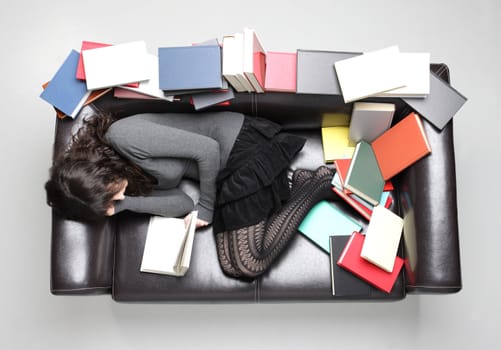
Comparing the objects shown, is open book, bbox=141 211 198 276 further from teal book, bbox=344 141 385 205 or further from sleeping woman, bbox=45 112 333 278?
teal book, bbox=344 141 385 205

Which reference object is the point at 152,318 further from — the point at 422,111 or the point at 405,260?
the point at 422,111

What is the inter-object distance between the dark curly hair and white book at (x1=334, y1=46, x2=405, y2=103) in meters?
0.86

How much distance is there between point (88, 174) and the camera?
1444 millimetres

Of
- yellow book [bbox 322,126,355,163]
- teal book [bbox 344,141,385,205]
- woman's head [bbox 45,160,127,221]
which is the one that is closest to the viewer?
woman's head [bbox 45,160,127,221]

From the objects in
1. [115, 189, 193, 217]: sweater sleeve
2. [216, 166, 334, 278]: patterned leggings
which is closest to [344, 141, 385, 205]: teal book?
[216, 166, 334, 278]: patterned leggings

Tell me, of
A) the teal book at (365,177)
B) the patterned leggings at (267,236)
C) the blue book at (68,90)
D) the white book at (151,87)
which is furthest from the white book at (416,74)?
the blue book at (68,90)

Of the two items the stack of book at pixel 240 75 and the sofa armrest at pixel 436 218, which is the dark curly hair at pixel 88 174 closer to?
the stack of book at pixel 240 75

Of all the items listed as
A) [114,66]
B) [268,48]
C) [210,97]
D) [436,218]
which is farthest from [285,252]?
[268,48]

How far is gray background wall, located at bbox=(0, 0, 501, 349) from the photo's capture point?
6.86ft

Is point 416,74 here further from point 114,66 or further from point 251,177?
point 114,66

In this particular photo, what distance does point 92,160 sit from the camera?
1485mm

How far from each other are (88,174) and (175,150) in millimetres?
319

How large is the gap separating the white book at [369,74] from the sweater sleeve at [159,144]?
0.54 metres

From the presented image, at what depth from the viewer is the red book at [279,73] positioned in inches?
63.6
